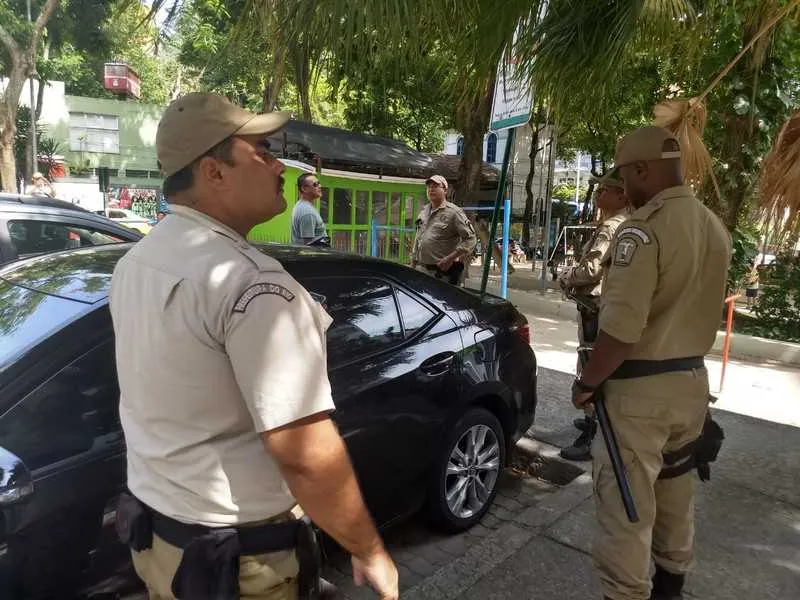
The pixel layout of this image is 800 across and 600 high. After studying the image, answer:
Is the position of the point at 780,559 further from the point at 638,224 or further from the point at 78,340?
the point at 78,340

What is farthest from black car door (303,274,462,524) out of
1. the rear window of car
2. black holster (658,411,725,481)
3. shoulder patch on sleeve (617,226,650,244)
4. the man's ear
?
the man's ear

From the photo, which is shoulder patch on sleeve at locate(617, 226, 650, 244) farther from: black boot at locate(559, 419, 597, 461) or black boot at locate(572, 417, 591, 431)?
black boot at locate(572, 417, 591, 431)

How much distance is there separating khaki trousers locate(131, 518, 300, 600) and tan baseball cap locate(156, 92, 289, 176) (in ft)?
2.63

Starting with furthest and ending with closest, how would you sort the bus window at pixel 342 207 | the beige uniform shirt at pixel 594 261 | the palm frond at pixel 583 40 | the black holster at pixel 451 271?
the bus window at pixel 342 207, the black holster at pixel 451 271, the beige uniform shirt at pixel 594 261, the palm frond at pixel 583 40

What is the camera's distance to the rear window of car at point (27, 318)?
6.91ft

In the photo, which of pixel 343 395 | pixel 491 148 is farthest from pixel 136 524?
pixel 491 148

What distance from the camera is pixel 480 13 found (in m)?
3.04

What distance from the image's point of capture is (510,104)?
15.4 feet

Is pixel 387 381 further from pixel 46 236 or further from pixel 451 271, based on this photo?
pixel 451 271

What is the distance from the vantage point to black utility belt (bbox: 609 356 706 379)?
7.41ft

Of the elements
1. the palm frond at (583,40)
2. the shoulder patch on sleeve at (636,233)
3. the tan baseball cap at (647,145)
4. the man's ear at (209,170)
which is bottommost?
the shoulder patch on sleeve at (636,233)

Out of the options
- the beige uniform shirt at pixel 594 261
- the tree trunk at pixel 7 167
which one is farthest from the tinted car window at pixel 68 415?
the tree trunk at pixel 7 167

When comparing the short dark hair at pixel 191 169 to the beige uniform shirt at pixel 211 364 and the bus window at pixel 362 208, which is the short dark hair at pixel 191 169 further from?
the bus window at pixel 362 208

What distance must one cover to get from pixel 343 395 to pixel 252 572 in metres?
1.31
